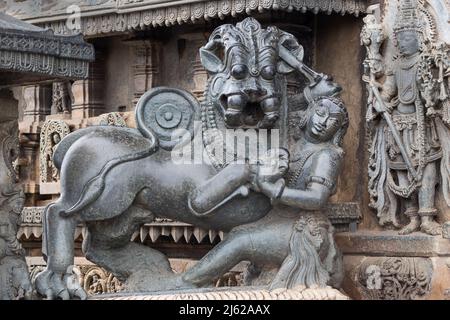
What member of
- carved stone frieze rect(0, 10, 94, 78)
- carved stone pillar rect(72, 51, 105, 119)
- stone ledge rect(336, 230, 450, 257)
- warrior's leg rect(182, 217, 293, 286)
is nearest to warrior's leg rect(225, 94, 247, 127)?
warrior's leg rect(182, 217, 293, 286)

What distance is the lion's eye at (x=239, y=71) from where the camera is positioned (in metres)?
9.48

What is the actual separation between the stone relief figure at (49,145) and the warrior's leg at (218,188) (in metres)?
3.94

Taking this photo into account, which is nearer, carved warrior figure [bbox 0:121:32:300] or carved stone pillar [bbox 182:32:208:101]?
carved warrior figure [bbox 0:121:32:300]

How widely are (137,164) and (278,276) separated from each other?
4.25 feet

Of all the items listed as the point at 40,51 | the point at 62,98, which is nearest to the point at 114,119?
the point at 62,98

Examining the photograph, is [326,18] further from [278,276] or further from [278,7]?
[278,276]

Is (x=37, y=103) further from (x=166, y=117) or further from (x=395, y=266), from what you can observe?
(x=395, y=266)

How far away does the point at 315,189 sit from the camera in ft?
30.9

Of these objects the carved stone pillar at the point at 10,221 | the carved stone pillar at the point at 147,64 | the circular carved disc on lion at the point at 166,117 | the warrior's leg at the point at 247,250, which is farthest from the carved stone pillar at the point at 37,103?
the warrior's leg at the point at 247,250

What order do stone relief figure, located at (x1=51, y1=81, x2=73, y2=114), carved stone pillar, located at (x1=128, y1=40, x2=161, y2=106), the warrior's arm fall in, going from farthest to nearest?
stone relief figure, located at (x1=51, y1=81, x2=73, y2=114) → carved stone pillar, located at (x1=128, y1=40, x2=161, y2=106) → the warrior's arm

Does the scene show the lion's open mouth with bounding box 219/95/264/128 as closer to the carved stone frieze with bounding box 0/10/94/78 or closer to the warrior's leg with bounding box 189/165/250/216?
the warrior's leg with bounding box 189/165/250/216

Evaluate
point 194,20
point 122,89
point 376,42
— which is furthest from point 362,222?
point 122,89

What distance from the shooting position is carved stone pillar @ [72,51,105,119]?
45.5 feet

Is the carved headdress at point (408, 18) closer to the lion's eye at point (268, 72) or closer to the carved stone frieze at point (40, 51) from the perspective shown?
the lion's eye at point (268, 72)
